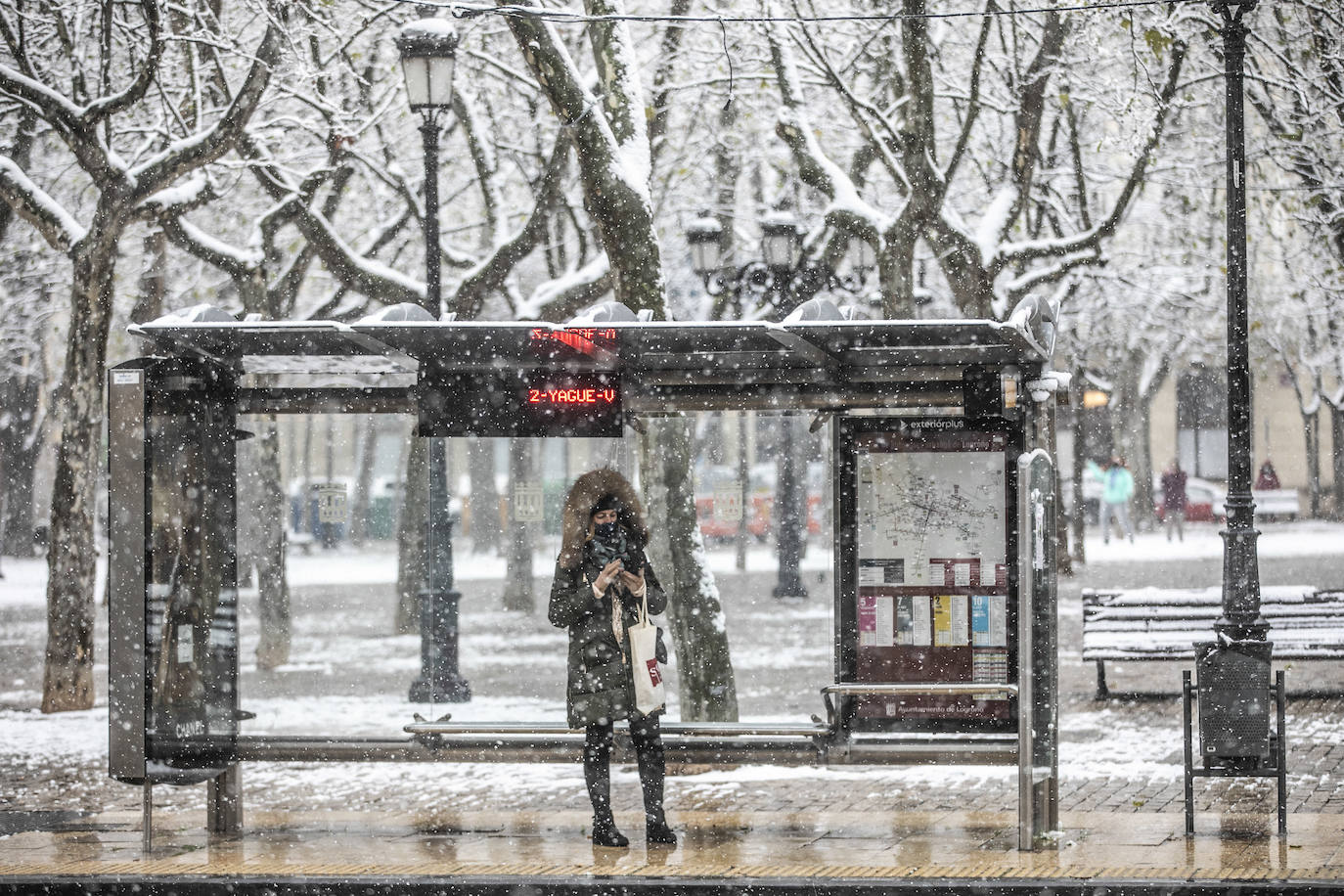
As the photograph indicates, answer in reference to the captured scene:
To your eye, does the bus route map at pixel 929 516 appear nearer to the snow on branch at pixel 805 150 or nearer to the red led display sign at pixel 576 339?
the red led display sign at pixel 576 339

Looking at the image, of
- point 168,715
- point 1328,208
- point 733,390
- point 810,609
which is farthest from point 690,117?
point 168,715

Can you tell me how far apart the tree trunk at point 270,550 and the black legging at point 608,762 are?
10.9 feet

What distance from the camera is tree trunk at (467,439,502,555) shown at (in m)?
15.9

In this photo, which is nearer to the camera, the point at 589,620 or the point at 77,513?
the point at 589,620

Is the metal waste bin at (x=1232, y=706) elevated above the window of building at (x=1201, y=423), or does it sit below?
below

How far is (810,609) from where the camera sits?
23.8m

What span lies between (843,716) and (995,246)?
798 centimetres

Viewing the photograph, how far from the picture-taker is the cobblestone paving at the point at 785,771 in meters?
10.5

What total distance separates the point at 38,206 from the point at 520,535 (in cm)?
592

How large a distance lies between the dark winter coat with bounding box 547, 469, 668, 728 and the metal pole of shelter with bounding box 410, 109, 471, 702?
3.84 metres

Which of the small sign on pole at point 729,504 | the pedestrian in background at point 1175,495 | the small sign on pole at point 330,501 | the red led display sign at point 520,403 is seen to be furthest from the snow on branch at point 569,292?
the pedestrian in background at point 1175,495

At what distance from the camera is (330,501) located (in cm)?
1136

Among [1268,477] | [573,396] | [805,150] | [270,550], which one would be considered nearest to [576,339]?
[573,396]

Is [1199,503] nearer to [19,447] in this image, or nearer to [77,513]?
[19,447]
